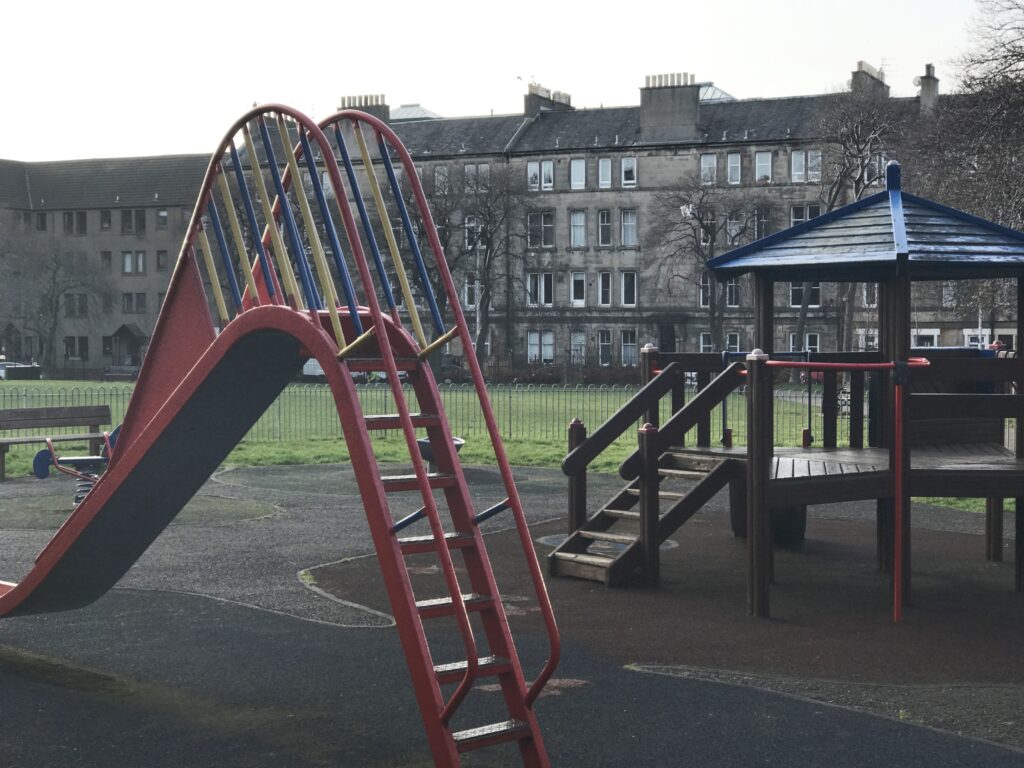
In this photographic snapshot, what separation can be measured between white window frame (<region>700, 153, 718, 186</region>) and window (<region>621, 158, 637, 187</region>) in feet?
12.2

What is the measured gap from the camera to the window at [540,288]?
72.9 m

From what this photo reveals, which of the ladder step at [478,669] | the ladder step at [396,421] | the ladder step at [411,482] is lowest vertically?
the ladder step at [478,669]

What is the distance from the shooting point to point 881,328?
14.2 meters

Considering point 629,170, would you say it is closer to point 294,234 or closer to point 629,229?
point 629,229

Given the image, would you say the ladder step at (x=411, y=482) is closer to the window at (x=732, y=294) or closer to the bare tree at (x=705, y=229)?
the bare tree at (x=705, y=229)

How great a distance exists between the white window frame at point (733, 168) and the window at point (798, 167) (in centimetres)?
270

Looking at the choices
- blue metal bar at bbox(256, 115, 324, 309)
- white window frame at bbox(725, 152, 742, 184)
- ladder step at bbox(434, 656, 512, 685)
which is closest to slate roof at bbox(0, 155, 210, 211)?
white window frame at bbox(725, 152, 742, 184)

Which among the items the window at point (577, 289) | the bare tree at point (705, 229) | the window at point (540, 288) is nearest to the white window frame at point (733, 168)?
the bare tree at point (705, 229)

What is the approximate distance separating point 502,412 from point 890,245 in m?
25.6

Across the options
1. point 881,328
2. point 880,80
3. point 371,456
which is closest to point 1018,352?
point 881,328

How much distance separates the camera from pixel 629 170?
70562 millimetres

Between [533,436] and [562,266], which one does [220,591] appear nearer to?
[533,436]

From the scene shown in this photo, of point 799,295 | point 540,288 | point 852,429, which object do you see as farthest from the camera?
point 540,288

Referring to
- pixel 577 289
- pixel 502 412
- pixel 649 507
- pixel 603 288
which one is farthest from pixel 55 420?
pixel 577 289
